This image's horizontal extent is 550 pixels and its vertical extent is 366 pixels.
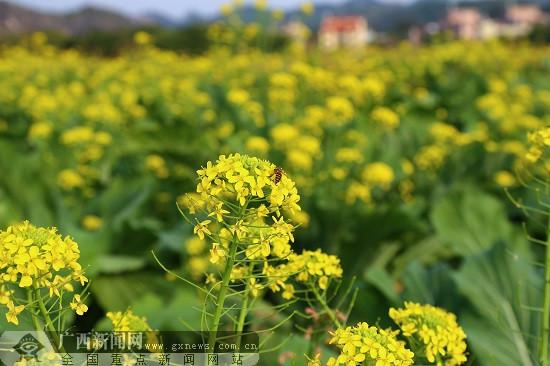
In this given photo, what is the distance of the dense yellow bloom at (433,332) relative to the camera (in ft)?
3.67

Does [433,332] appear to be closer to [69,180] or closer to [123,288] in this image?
[123,288]

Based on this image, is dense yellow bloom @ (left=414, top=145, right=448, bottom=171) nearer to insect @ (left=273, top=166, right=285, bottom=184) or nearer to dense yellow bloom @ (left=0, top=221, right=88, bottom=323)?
insect @ (left=273, top=166, right=285, bottom=184)

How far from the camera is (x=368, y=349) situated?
94 centimetres

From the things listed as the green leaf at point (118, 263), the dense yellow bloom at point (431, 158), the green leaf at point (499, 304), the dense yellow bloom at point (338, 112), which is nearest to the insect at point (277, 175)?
the green leaf at point (499, 304)

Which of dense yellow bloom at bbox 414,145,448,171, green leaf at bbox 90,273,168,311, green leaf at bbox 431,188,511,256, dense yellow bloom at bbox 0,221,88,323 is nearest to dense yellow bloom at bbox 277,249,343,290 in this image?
dense yellow bloom at bbox 0,221,88,323

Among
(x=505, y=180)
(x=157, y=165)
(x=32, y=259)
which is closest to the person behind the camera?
(x=32, y=259)

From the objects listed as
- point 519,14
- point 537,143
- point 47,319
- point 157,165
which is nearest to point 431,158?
point 157,165

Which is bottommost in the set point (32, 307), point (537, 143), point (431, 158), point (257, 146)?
point (431, 158)

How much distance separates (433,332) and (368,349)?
0.23m

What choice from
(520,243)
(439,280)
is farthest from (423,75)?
(439,280)

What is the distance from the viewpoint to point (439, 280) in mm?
2664

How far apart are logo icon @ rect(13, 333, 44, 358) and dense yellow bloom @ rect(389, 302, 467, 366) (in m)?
0.56

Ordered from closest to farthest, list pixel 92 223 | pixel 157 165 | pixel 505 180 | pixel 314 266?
1. pixel 314 266
2. pixel 92 223
3. pixel 505 180
4. pixel 157 165

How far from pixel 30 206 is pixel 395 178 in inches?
92.3
